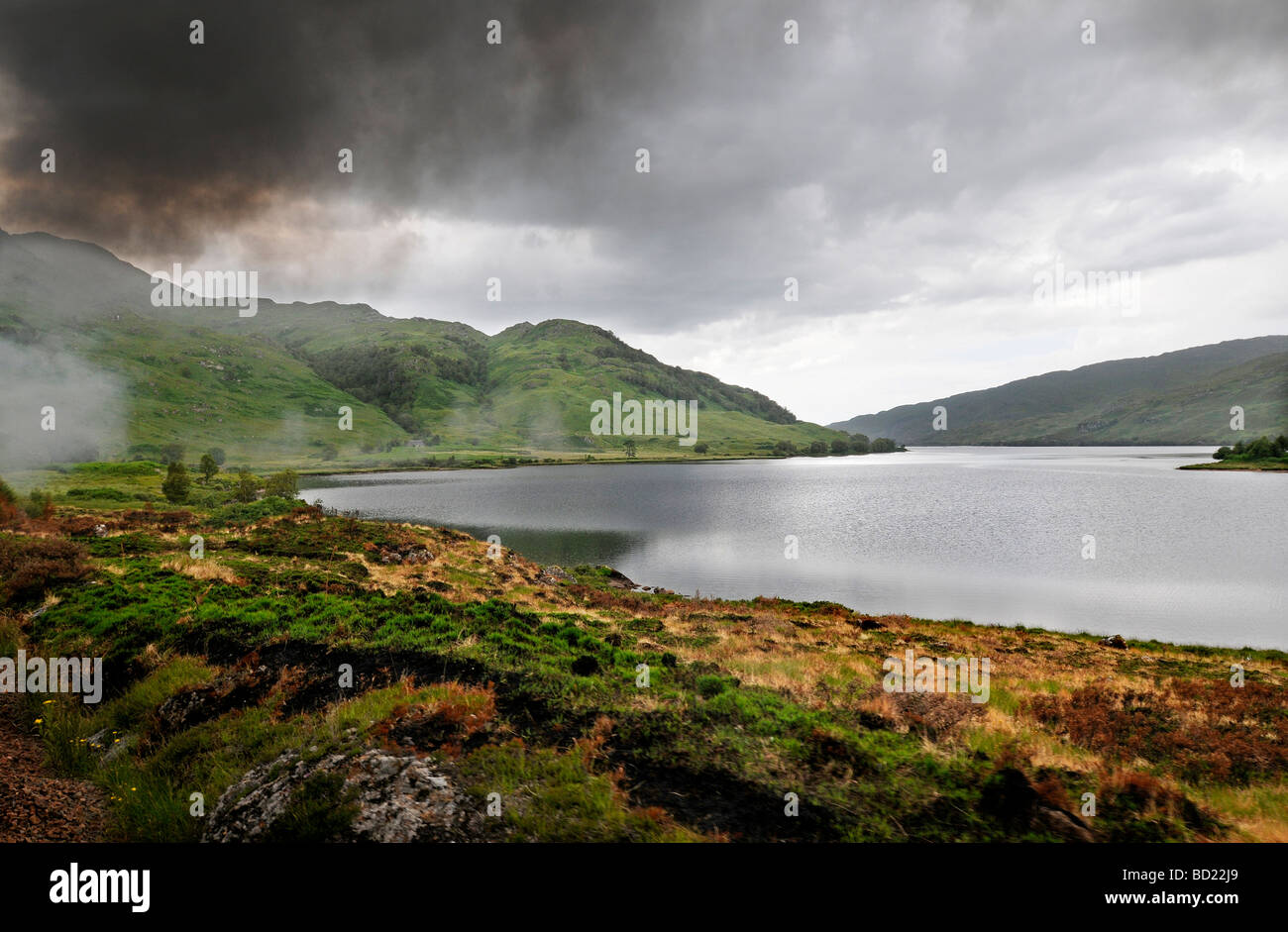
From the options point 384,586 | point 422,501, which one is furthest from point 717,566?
point 422,501

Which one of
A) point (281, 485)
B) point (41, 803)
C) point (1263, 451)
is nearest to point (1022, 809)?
point (41, 803)

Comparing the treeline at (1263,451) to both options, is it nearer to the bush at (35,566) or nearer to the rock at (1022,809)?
the rock at (1022,809)

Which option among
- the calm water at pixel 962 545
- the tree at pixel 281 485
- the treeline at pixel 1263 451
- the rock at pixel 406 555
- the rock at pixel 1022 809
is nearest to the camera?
the rock at pixel 1022 809

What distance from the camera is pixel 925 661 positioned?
20.8m

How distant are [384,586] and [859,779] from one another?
72.5 feet

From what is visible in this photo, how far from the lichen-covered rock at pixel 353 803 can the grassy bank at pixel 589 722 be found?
7 centimetres

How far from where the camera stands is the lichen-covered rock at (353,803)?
25.6 ft

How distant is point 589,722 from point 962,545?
57.6m

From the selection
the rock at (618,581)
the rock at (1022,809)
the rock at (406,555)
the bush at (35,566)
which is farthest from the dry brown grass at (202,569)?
the rock at (1022,809)

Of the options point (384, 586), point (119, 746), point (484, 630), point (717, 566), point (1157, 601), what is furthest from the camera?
point (717, 566)

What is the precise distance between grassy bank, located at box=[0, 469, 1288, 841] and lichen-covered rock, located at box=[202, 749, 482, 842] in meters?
0.07

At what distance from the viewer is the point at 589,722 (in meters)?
11.5
